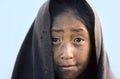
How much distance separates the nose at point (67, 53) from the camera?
143 cm

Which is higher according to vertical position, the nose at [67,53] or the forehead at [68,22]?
the forehead at [68,22]

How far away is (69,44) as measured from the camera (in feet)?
4.80

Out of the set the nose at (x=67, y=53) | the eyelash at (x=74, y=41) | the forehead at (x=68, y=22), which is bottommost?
the nose at (x=67, y=53)

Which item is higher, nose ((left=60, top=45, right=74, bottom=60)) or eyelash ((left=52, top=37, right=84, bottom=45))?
eyelash ((left=52, top=37, right=84, bottom=45))

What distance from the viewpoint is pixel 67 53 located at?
1433mm

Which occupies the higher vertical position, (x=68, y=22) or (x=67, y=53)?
(x=68, y=22)

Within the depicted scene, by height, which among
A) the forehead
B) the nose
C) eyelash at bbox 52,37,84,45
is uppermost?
the forehead

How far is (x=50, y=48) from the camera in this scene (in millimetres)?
1465

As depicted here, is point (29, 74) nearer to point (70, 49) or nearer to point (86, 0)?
point (70, 49)

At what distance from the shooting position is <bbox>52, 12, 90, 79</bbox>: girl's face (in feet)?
4.77

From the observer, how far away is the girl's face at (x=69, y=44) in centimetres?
145

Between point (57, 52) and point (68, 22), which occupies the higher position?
point (68, 22)

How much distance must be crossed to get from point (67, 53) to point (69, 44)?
0.04m

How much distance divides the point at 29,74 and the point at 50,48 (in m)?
0.17
